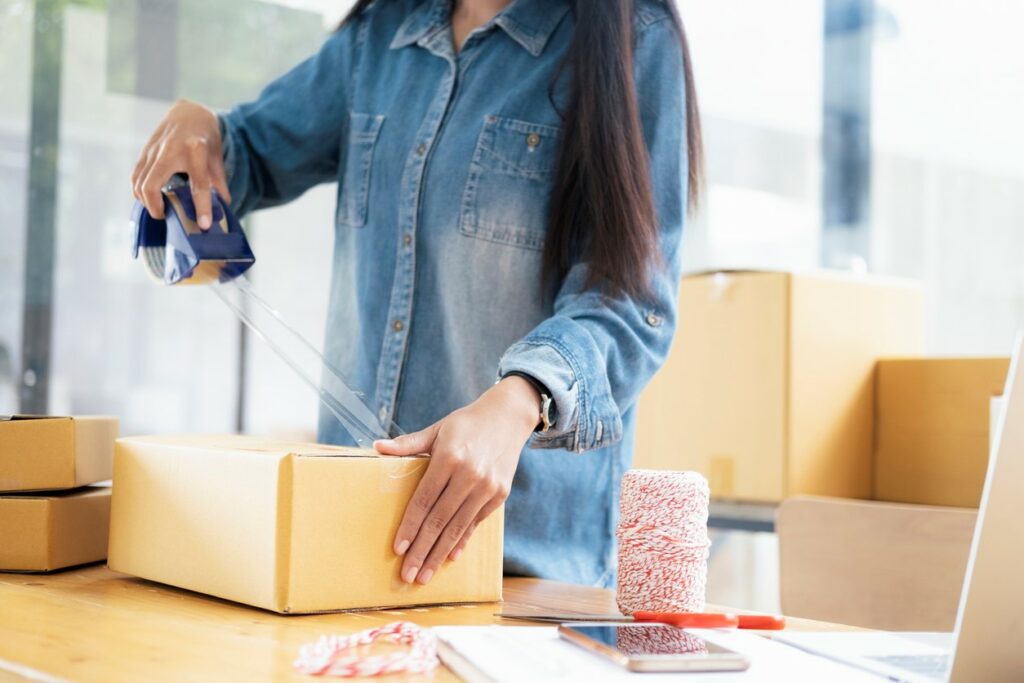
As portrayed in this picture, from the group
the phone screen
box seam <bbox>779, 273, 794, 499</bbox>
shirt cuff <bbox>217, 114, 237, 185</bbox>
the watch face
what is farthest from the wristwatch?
box seam <bbox>779, 273, 794, 499</bbox>

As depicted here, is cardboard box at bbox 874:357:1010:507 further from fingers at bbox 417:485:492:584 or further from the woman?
fingers at bbox 417:485:492:584

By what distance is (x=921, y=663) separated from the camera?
0.68 metres

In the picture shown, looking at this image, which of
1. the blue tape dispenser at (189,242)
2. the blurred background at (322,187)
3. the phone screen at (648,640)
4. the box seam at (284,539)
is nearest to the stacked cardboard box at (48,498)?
the blue tape dispenser at (189,242)

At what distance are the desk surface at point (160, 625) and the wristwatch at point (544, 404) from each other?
0.14 m

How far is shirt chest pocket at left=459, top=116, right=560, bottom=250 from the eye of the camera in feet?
3.58

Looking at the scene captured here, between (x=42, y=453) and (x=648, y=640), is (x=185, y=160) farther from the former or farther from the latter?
(x=648, y=640)

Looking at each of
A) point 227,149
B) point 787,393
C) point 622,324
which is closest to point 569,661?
point 622,324

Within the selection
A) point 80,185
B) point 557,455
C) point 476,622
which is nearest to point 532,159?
point 557,455

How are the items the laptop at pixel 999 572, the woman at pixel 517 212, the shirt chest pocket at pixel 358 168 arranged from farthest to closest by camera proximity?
the shirt chest pocket at pixel 358 168
the woman at pixel 517 212
the laptop at pixel 999 572

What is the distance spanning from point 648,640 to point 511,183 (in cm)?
57

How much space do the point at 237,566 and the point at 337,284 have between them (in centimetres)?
53

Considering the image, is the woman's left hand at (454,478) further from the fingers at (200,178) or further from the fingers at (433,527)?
the fingers at (200,178)

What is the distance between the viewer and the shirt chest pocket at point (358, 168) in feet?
3.97

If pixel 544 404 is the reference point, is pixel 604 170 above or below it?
above
